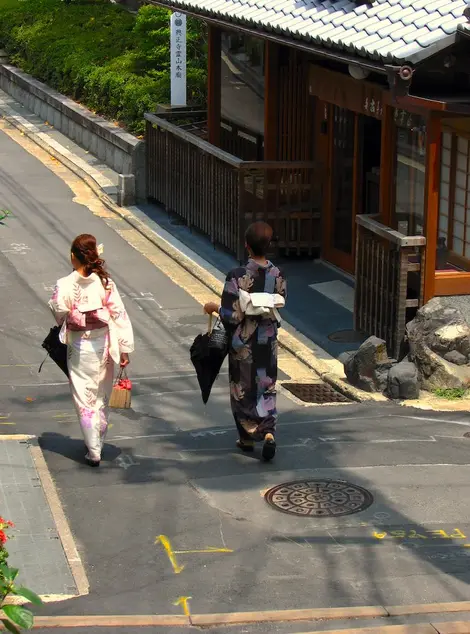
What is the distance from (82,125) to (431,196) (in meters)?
14.0

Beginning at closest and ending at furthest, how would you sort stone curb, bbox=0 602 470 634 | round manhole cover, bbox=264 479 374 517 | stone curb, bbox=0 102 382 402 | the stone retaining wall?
stone curb, bbox=0 602 470 634 < round manhole cover, bbox=264 479 374 517 < stone curb, bbox=0 102 382 402 < the stone retaining wall

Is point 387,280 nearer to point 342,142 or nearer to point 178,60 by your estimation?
point 342,142

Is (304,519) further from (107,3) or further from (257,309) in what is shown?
(107,3)

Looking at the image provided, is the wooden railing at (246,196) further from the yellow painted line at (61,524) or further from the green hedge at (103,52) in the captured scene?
the yellow painted line at (61,524)

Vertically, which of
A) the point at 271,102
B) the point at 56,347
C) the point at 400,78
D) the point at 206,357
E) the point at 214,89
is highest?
the point at 400,78

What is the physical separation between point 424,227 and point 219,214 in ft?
18.2

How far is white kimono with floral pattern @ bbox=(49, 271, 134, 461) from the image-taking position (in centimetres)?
948

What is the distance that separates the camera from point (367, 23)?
12984 millimetres

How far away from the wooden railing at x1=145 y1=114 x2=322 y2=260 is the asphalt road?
3.36 meters

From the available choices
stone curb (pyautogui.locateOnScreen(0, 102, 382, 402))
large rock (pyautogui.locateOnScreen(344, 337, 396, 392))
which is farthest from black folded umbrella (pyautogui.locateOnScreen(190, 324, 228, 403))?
large rock (pyautogui.locateOnScreen(344, 337, 396, 392))

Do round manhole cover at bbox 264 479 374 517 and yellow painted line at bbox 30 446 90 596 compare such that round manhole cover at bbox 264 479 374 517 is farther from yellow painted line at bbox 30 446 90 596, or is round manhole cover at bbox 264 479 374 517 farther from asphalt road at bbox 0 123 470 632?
yellow painted line at bbox 30 446 90 596

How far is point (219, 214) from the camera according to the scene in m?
17.8

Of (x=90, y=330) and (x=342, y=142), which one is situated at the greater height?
(x=342, y=142)

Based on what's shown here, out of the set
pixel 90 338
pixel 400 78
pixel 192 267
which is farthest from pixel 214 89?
pixel 90 338
